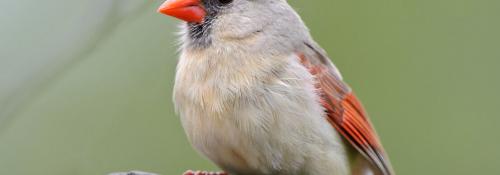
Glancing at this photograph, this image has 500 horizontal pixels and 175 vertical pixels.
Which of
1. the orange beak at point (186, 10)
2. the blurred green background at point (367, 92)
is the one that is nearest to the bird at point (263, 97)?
the orange beak at point (186, 10)

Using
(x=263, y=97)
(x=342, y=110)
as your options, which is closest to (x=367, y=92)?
(x=342, y=110)

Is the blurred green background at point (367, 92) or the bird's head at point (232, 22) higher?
the bird's head at point (232, 22)

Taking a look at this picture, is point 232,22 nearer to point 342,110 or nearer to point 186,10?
point 186,10

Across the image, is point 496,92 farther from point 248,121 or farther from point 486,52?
point 248,121

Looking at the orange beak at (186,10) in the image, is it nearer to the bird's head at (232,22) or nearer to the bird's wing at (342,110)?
the bird's head at (232,22)

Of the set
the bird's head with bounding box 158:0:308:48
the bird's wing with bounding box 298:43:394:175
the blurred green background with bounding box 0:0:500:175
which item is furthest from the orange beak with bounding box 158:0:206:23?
the blurred green background with bounding box 0:0:500:175

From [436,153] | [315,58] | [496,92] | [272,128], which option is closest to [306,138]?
[272,128]

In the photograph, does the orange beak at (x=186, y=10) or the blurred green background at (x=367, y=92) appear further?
the blurred green background at (x=367, y=92)
